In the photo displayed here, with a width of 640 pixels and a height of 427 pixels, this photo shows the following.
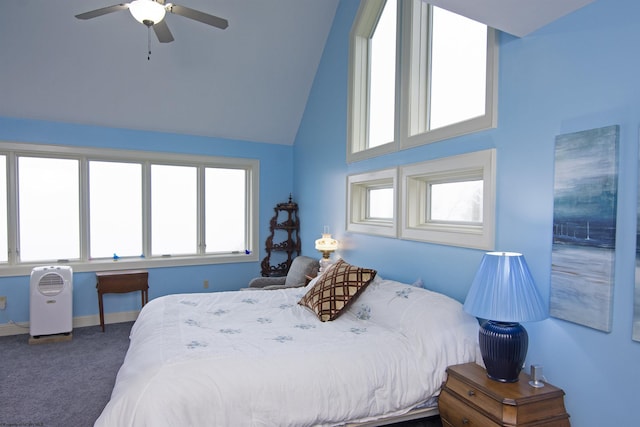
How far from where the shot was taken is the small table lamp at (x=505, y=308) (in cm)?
173

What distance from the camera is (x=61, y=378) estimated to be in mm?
3053

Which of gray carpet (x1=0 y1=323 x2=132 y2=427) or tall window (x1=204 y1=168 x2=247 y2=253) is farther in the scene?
tall window (x1=204 y1=168 x2=247 y2=253)

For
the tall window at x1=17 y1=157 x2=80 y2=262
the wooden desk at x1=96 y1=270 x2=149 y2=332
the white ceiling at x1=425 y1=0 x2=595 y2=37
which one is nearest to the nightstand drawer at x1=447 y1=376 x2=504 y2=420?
the white ceiling at x1=425 y1=0 x2=595 y2=37

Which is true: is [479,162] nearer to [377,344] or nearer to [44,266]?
[377,344]

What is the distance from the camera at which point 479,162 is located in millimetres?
2299

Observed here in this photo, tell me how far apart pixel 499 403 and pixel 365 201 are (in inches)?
95.3

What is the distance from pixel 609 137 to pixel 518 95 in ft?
1.92

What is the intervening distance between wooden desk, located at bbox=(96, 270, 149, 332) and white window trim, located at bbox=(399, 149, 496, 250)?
10.5 ft

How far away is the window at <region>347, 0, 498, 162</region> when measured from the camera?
2488 millimetres

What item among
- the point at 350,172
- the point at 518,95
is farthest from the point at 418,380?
the point at 350,172

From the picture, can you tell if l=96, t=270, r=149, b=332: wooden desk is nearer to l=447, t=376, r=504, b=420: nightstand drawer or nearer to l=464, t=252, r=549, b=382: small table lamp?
l=447, t=376, r=504, b=420: nightstand drawer

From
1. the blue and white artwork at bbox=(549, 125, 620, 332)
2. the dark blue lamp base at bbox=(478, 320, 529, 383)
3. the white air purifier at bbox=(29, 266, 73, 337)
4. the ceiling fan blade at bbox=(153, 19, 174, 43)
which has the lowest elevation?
the white air purifier at bbox=(29, 266, 73, 337)

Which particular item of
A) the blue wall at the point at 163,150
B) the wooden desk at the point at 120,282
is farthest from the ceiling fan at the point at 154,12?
the wooden desk at the point at 120,282

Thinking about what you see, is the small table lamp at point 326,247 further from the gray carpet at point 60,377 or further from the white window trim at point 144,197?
the gray carpet at point 60,377
